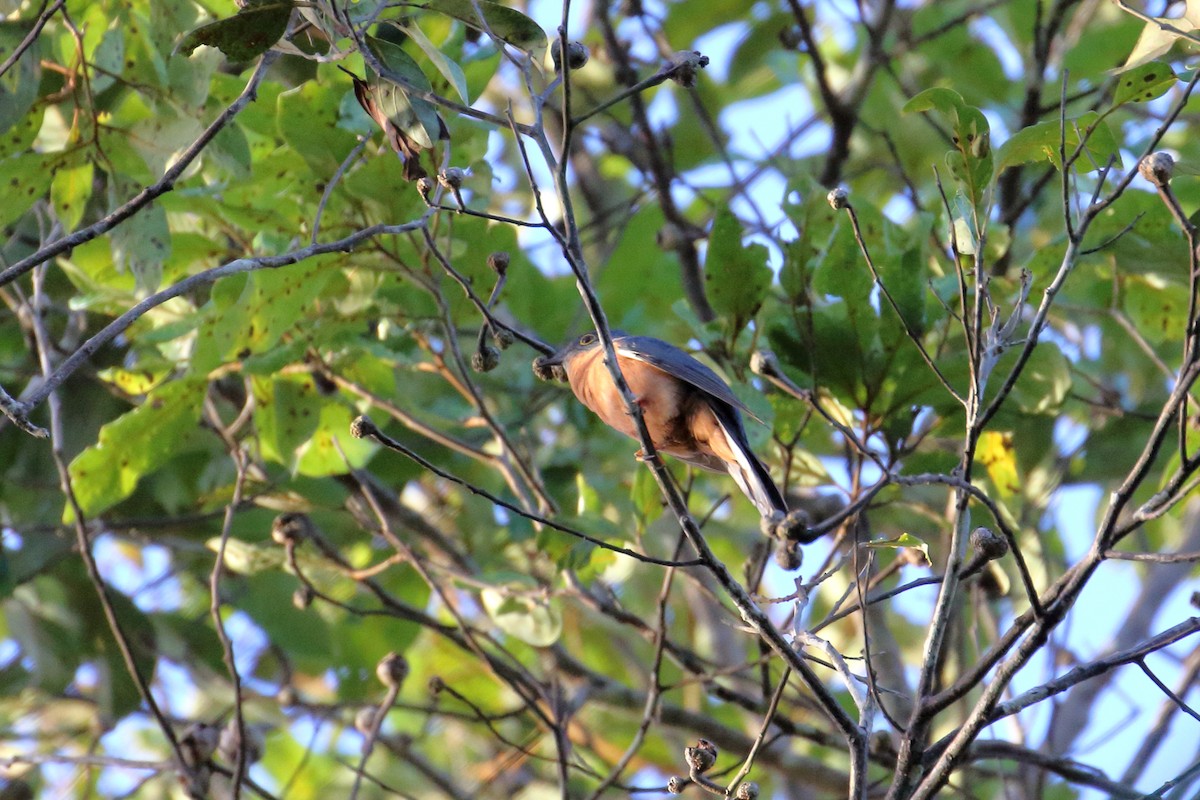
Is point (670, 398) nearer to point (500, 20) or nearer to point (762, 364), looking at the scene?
point (762, 364)

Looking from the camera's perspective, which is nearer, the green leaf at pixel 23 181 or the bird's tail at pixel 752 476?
the bird's tail at pixel 752 476

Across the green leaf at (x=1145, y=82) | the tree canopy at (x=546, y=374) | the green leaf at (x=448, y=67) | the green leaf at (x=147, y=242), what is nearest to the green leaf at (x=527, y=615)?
the tree canopy at (x=546, y=374)

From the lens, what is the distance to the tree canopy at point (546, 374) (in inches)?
92.5

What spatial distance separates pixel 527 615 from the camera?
369 cm

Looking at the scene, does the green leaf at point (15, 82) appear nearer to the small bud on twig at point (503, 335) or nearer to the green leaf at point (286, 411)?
the green leaf at point (286, 411)

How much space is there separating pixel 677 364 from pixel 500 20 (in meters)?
1.03

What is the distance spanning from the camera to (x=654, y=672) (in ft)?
11.2

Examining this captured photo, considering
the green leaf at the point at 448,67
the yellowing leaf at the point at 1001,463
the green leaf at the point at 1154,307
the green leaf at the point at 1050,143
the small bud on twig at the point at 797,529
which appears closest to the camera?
the small bud on twig at the point at 797,529

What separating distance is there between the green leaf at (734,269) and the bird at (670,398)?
264 mm

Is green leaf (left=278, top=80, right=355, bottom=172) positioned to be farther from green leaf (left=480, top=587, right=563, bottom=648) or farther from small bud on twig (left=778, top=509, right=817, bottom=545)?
small bud on twig (left=778, top=509, right=817, bottom=545)

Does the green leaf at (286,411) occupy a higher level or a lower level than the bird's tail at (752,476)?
higher

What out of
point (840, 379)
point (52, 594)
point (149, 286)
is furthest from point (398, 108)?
point (52, 594)

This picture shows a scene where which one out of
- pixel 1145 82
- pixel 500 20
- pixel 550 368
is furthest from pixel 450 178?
pixel 1145 82

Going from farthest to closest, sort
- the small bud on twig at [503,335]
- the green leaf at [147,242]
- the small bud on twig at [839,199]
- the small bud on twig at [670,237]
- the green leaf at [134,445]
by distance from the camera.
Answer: the small bud on twig at [670,237] < the green leaf at [134,445] < the green leaf at [147,242] < the small bud on twig at [503,335] < the small bud on twig at [839,199]
